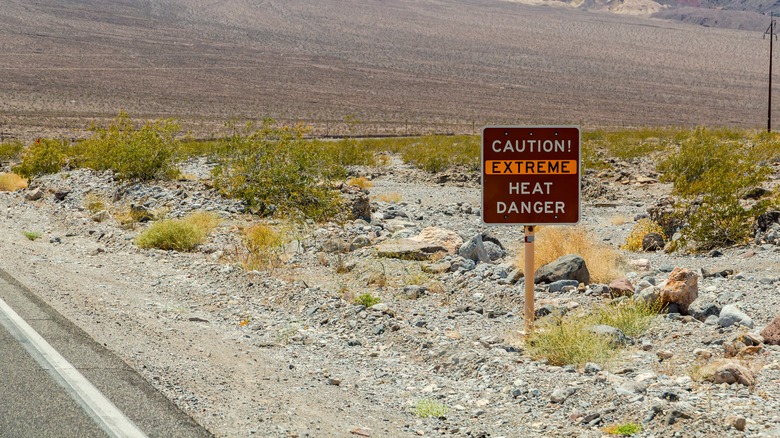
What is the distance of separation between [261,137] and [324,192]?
3404 millimetres

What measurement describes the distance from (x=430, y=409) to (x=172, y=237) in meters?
8.79

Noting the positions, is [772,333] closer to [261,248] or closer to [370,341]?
[370,341]

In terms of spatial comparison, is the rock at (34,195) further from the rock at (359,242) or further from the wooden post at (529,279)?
the wooden post at (529,279)

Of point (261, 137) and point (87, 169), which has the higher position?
point (261, 137)

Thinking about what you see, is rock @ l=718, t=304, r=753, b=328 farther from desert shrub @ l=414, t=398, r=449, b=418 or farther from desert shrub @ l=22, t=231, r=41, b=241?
desert shrub @ l=22, t=231, r=41, b=241

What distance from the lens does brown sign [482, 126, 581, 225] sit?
27.3ft

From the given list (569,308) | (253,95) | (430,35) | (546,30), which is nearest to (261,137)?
(569,308)

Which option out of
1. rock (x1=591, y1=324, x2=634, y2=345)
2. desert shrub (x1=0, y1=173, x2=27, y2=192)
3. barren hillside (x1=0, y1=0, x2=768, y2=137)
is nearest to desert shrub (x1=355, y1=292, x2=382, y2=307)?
rock (x1=591, y1=324, x2=634, y2=345)

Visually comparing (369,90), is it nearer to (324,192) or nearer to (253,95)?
(253,95)

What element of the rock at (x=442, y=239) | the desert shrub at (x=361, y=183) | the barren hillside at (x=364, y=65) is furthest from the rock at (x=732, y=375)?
the barren hillside at (x=364, y=65)

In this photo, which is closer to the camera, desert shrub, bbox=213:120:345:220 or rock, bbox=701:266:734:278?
rock, bbox=701:266:734:278

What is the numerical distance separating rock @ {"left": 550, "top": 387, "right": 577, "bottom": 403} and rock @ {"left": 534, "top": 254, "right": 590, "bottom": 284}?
395 centimetres

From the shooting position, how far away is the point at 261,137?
21.5 m

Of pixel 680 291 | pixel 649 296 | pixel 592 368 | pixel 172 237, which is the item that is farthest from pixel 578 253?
pixel 172 237
